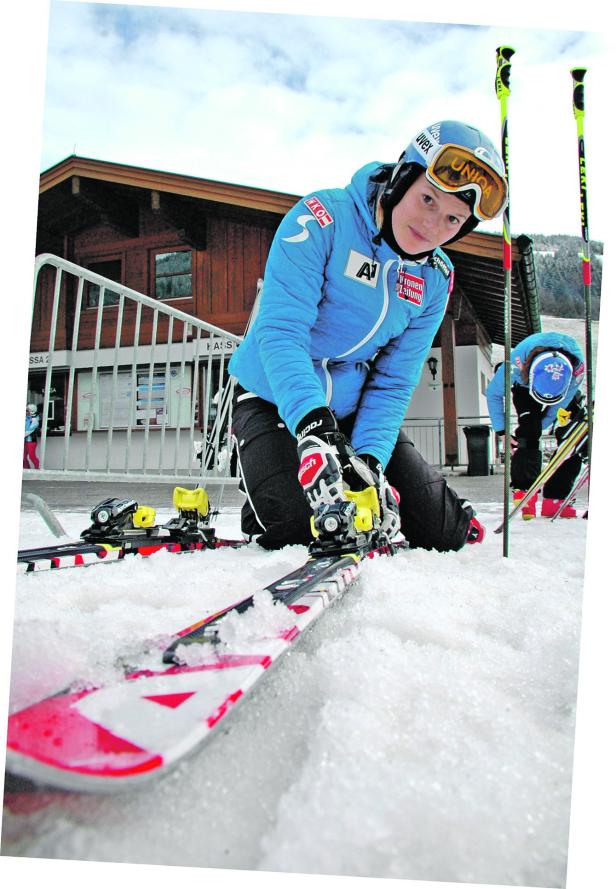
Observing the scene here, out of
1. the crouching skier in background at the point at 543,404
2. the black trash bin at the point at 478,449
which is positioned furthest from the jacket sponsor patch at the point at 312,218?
the black trash bin at the point at 478,449

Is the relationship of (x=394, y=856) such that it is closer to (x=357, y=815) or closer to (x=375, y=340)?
(x=357, y=815)

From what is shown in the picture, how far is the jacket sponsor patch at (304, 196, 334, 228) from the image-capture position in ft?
4.52

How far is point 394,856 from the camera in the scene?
0.35 metres

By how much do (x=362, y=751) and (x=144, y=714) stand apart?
0.17 metres

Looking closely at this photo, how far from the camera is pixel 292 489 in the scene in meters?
1.58

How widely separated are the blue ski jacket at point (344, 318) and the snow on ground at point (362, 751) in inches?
25.6

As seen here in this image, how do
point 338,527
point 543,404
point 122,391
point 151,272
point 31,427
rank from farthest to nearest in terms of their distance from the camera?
point 151,272 < point 543,404 < point 122,391 < point 31,427 < point 338,527

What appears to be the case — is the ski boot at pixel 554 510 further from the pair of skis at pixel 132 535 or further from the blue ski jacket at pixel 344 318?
the pair of skis at pixel 132 535

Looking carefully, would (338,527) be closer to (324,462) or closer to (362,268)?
(324,462)

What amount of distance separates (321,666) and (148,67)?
3.99ft

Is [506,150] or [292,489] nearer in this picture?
[506,150]

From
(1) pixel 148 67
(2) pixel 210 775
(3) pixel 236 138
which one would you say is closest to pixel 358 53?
(3) pixel 236 138

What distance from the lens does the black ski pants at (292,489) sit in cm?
158

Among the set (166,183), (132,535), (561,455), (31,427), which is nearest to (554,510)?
(561,455)
